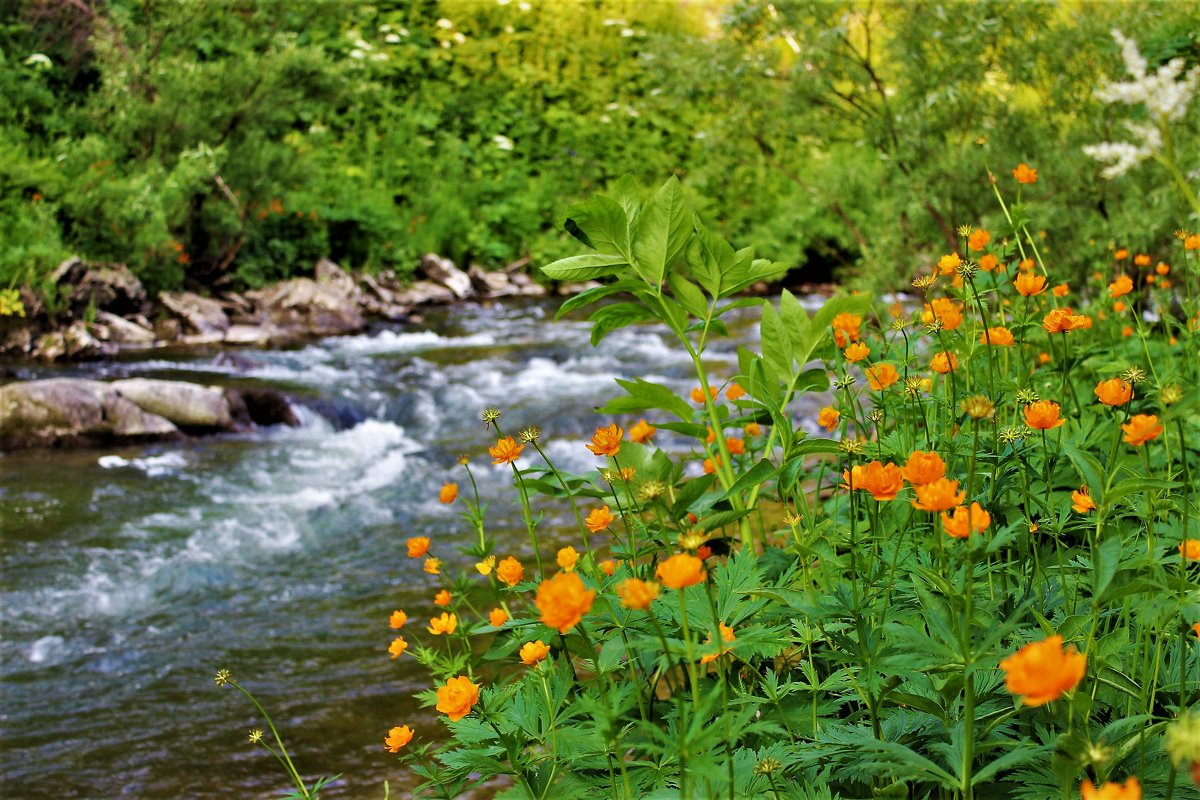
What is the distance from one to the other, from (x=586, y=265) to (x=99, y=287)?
7.50 metres

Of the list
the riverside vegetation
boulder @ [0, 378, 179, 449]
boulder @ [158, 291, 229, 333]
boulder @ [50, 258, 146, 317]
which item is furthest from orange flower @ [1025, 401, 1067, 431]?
boulder @ [158, 291, 229, 333]

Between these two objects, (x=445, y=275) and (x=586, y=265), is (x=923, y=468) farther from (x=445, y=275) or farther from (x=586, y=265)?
(x=445, y=275)

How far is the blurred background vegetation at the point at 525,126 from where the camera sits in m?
5.59

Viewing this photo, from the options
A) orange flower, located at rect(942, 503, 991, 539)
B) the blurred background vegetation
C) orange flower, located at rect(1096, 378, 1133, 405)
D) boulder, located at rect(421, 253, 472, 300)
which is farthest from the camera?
boulder, located at rect(421, 253, 472, 300)

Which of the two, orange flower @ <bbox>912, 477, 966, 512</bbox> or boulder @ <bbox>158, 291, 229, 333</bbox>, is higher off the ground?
orange flower @ <bbox>912, 477, 966, 512</bbox>

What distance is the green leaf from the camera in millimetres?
1474

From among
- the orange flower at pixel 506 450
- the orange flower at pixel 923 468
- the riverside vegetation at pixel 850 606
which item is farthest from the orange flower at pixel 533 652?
the orange flower at pixel 923 468

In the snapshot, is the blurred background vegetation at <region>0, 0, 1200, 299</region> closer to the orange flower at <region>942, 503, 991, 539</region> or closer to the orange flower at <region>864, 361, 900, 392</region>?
the orange flower at <region>864, 361, 900, 392</region>

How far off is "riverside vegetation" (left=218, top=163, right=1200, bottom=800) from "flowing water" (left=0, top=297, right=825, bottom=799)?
151 centimetres

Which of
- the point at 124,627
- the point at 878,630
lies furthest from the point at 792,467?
the point at 124,627

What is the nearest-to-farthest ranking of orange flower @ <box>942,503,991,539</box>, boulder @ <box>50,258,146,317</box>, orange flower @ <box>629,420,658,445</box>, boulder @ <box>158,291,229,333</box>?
1. orange flower @ <box>942,503,991,539</box>
2. orange flower @ <box>629,420,658,445</box>
3. boulder @ <box>50,258,146,317</box>
4. boulder @ <box>158,291,229,333</box>

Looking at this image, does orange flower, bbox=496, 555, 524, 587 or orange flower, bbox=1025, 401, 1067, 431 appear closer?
orange flower, bbox=1025, 401, 1067, 431

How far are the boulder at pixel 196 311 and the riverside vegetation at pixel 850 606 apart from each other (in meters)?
7.36

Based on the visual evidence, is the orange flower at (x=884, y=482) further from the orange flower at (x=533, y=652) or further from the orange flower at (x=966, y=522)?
the orange flower at (x=533, y=652)
